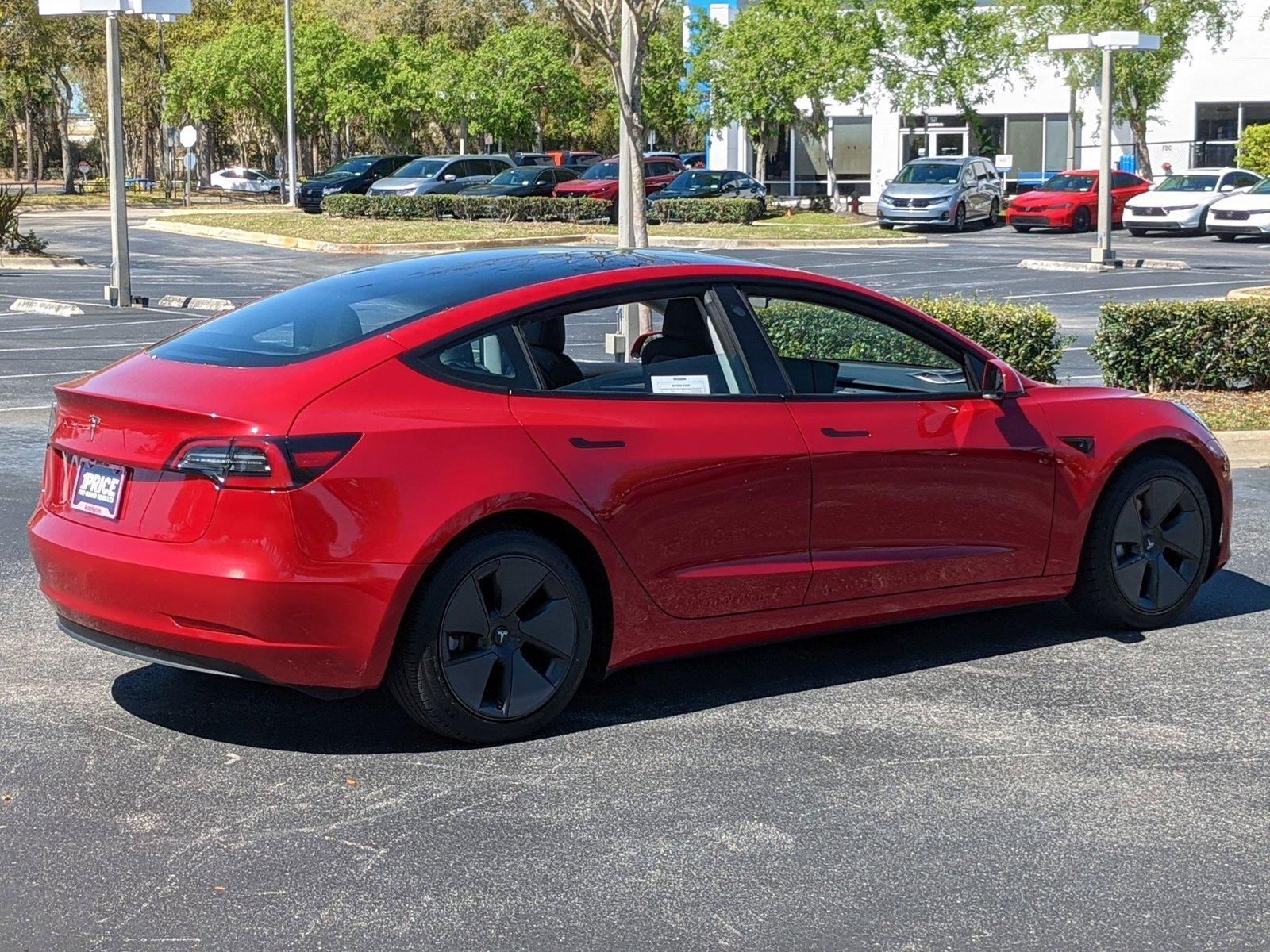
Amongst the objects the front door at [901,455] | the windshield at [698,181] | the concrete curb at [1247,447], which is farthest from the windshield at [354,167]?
the front door at [901,455]

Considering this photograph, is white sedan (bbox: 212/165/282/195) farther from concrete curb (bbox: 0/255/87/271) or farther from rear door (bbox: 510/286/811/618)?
rear door (bbox: 510/286/811/618)

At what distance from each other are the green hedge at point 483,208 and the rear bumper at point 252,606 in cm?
3679

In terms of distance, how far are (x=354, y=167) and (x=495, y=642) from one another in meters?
45.4

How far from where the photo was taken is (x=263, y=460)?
4.98 metres

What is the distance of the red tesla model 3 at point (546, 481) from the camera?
5.06m

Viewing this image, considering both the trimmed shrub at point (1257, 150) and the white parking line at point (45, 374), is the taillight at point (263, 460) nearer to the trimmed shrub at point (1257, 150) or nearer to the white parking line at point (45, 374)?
the white parking line at point (45, 374)

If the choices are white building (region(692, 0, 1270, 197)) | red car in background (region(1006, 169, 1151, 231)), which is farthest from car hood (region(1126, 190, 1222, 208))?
white building (region(692, 0, 1270, 197))

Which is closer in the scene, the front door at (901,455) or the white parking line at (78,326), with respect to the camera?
the front door at (901,455)

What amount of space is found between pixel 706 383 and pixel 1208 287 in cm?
2158

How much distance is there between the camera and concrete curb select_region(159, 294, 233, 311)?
22189mm

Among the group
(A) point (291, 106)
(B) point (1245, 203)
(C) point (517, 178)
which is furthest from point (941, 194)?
(A) point (291, 106)

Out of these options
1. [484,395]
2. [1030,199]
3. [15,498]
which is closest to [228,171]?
[1030,199]

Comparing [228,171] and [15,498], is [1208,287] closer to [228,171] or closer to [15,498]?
[15,498]

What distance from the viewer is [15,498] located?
9.50 metres
